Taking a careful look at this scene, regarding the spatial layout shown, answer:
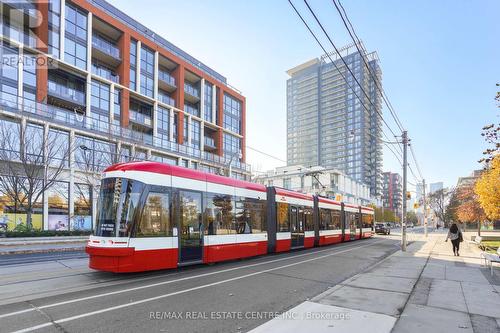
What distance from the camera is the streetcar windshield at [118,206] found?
8906 millimetres

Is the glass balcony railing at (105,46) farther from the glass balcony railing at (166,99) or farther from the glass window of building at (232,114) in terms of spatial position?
the glass window of building at (232,114)

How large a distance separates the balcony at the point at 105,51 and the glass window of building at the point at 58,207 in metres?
16.4

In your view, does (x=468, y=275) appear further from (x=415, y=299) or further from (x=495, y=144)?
(x=495, y=144)

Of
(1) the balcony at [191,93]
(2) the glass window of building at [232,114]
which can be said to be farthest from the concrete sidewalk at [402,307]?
(2) the glass window of building at [232,114]

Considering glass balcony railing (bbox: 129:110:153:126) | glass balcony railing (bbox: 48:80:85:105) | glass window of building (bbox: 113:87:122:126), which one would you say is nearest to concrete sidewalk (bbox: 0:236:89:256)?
glass balcony railing (bbox: 48:80:85:105)

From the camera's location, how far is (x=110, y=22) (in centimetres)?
3834

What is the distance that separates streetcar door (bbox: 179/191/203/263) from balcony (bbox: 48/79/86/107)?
93.9ft

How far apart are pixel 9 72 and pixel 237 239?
28616 millimetres

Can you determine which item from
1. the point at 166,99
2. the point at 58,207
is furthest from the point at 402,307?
the point at 166,99

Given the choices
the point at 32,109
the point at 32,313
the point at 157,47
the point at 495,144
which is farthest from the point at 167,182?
the point at 157,47

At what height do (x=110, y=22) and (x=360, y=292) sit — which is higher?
(x=110, y=22)

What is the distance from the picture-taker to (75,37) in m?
34.4

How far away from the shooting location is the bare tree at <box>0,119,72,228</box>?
21562 millimetres

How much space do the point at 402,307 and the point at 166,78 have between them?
45549mm
